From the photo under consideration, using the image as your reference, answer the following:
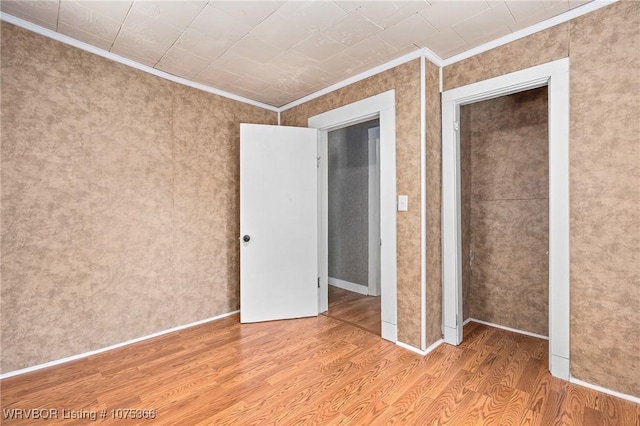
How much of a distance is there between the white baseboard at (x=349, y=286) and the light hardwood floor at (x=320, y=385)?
5.14 feet

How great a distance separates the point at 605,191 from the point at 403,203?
1.32m

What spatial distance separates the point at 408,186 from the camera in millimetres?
2646

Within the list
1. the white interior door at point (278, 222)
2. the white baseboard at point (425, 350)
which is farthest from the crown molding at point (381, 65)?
the white baseboard at point (425, 350)

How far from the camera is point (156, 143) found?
294 cm

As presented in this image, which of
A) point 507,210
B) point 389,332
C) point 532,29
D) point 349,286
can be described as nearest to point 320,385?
point 389,332

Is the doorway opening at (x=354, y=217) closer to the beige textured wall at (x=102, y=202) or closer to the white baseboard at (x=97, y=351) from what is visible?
the white baseboard at (x=97, y=351)

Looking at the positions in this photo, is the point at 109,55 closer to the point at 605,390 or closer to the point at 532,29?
the point at 532,29

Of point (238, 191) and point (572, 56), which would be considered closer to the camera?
point (572, 56)

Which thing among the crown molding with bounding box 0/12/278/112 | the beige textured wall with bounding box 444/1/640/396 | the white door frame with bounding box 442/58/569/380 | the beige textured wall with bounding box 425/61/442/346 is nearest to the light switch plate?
the beige textured wall with bounding box 425/61/442/346

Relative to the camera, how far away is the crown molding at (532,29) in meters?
1.99

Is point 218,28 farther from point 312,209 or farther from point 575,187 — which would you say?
point 575,187

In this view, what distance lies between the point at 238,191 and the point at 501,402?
3.07 meters

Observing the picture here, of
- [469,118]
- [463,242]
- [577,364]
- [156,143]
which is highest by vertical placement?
[469,118]

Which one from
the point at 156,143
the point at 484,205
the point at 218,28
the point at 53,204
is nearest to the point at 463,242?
the point at 484,205
